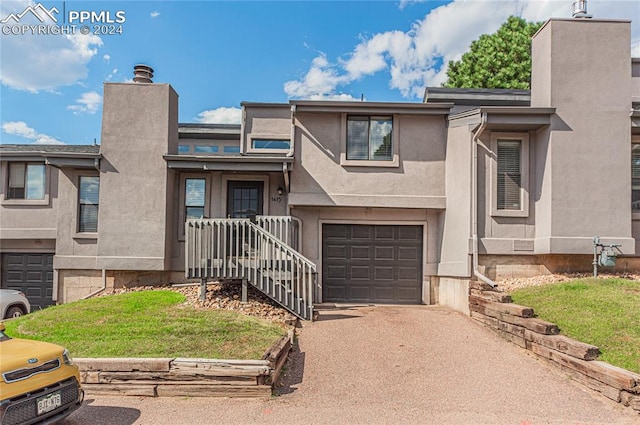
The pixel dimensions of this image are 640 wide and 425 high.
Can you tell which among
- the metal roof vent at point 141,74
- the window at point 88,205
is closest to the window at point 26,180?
the window at point 88,205

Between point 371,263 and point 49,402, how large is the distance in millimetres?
8749

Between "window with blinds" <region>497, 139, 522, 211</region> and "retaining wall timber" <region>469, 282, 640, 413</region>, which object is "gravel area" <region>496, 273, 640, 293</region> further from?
"window with blinds" <region>497, 139, 522, 211</region>

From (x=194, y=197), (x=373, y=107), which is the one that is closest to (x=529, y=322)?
(x=373, y=107)

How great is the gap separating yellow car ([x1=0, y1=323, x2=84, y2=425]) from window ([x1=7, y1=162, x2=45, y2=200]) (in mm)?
10278

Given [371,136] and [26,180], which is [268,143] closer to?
[371,136]

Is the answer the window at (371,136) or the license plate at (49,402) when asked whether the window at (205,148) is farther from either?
the license plate at (49,402)

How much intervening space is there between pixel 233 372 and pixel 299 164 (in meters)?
7.20

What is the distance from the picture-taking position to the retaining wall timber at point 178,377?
525 centimetres

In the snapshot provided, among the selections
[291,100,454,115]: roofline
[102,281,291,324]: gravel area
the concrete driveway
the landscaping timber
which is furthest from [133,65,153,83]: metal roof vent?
the landscaping timber

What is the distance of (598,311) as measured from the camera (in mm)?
7078

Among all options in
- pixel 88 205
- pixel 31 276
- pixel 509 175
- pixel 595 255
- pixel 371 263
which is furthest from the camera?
pixel 31 276

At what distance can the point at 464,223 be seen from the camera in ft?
34.6

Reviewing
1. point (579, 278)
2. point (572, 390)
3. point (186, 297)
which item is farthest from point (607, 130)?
point (186, 297)

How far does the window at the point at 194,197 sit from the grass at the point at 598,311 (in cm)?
861
